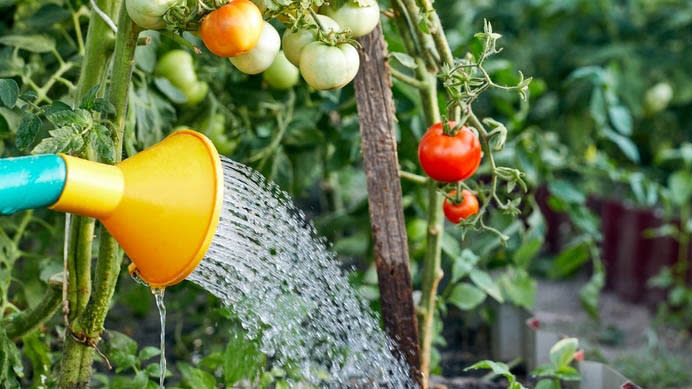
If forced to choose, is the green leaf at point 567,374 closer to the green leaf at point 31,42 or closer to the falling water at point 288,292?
the falling water at point 288,292

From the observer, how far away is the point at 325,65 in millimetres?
1046

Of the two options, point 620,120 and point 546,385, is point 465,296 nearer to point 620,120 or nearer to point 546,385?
point 546,385

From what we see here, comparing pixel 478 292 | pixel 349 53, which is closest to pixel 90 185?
pixel 349 53

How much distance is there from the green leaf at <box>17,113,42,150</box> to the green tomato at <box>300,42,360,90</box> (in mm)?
335

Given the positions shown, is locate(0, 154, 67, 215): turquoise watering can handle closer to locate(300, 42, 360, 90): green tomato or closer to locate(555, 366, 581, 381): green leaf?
locate(300, 42, 360, 90): green tomato

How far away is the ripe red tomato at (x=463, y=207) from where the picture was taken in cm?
127

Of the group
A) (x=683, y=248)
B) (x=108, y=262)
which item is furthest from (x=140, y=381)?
(x=683, y=248)

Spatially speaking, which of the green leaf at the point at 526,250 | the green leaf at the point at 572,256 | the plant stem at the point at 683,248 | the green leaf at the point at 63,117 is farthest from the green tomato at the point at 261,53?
the plant stem at the point at 683,248

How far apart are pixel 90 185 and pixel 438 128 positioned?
1.54 ft

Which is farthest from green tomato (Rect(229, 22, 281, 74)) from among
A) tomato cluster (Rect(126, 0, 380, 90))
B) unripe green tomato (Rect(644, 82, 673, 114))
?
unripe green tomato (Rect(644, 82, 673, 114))

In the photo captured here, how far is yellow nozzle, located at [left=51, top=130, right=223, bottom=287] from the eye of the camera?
97 cm

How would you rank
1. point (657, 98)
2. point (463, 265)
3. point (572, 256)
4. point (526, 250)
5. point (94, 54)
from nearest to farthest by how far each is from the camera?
point (94, 54) < point (463, 265) < point (526, 250) < point (572, 256) < point (657, 98)

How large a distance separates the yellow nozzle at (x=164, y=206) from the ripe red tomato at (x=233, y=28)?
0.39 ft

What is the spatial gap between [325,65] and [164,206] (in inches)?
10.1
